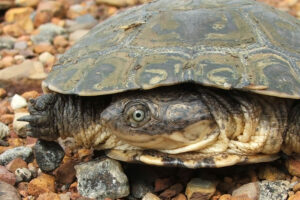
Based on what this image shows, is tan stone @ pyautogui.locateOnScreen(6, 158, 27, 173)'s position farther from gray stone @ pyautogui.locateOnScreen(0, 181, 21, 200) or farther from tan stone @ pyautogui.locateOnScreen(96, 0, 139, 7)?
tan stone @ pyautogui.locateOnScreen(96, 0, 139, 7)

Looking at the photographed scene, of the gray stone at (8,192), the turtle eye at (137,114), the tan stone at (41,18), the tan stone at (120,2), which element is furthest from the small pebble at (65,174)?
the tan stone at (120,2)

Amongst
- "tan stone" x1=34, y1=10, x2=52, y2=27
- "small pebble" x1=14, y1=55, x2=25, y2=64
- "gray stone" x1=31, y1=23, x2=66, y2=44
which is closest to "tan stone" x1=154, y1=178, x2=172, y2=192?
"small pebble" x1=14, y1=55, x2=25, y2=64

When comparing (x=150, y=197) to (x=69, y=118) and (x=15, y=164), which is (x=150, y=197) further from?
(x=15, y=164)

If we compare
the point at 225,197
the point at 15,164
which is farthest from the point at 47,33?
the point at 225,197

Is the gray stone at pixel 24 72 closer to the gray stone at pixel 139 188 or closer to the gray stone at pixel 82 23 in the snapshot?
the gray stone at pixel 82 23

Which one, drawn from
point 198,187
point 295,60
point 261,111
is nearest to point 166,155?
point 198,187
